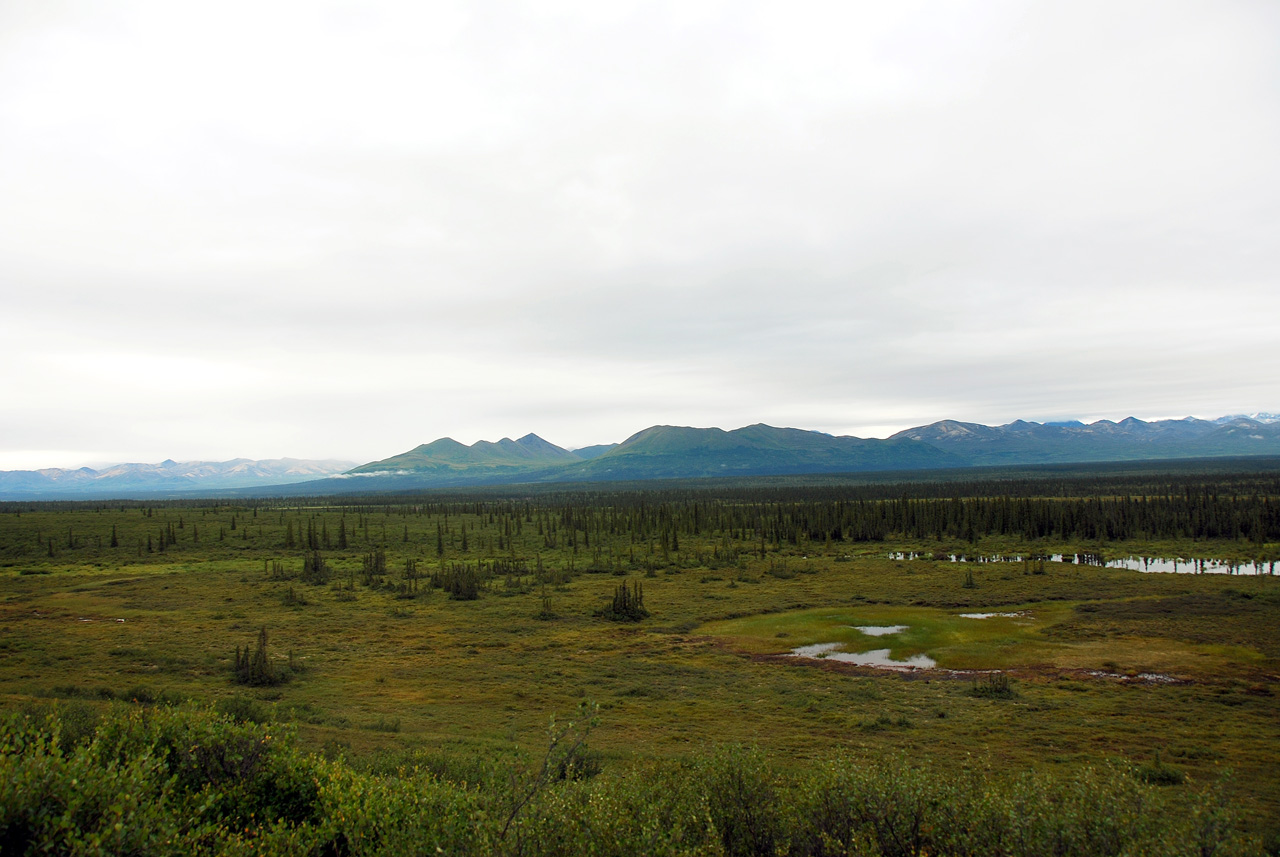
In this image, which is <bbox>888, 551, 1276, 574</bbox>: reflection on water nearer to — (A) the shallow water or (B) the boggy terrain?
(B) the boggy terrain

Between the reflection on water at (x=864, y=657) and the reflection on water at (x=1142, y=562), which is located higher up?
the reflection on water at (x=864, y=657)

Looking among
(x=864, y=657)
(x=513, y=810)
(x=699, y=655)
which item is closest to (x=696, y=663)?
(x=699, y=655)

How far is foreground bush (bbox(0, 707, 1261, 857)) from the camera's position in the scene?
26.9 ft

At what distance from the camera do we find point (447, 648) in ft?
126

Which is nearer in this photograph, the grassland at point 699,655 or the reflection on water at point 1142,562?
the grassland at point 699,655

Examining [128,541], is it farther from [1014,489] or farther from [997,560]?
[1014,489]

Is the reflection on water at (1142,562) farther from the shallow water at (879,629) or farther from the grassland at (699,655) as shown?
the shallow water at (879,629)

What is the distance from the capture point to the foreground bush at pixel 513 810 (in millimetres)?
8195

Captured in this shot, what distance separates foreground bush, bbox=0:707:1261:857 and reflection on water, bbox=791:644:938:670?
74.7ft

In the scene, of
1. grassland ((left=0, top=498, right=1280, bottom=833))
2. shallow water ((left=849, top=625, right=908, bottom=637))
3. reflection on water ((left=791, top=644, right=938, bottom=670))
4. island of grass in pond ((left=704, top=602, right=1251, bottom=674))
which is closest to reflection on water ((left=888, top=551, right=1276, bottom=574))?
grassland ((left=0, top=498, right=1280, bottom=833))

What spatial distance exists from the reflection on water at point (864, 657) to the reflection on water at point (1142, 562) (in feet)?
142

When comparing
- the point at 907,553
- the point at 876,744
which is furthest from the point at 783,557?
the point at 876,744

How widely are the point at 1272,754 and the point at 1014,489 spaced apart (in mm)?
181695

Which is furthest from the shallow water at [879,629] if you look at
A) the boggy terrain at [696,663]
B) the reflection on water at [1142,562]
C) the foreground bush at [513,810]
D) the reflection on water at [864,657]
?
the reflection on water at [1142,562]
